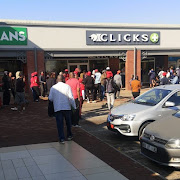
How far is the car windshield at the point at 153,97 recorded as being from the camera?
730 cm

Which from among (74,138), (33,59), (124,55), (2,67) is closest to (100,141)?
(74,138)

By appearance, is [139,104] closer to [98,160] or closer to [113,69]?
[98,160]

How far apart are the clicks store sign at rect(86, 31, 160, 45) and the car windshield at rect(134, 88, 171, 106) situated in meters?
10.6

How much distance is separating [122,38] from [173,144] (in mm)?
14734

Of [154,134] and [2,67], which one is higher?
[2,67]

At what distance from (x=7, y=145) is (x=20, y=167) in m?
1.90

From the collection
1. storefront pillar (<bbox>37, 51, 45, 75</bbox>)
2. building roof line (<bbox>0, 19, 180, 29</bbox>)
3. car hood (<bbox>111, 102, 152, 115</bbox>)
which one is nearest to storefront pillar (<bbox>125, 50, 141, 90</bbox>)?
building roof line (<bbox>0, 19, 180, 29</bbox>)

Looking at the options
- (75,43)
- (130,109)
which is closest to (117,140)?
(130,109)

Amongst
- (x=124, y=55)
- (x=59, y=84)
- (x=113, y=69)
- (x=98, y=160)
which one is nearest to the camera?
(x=98, y=160)

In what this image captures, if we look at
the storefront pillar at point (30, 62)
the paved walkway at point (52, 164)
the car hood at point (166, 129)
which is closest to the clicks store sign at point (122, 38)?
the storefront pillar at point (30, 62)

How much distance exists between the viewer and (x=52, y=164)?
16.6ft

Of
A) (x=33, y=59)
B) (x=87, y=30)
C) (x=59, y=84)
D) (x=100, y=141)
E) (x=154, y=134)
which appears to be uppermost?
(x=87, y=30)

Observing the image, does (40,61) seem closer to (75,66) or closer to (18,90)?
(75,66)

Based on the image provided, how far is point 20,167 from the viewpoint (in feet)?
16.1
